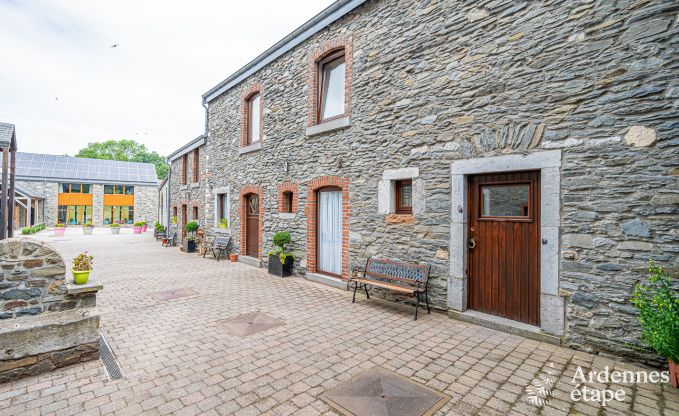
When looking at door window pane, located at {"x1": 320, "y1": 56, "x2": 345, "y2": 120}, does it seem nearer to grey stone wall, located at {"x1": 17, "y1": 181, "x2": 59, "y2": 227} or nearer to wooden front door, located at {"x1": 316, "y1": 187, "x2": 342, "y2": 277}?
wooden front door, located at {"x1": 316, "y1": 187, "x2": 342, "y2": 277}

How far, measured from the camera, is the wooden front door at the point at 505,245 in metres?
4.24

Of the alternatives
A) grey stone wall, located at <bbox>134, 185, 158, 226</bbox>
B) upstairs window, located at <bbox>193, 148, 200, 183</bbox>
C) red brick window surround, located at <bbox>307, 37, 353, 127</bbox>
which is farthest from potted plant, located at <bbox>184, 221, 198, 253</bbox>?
grey stone wall, located at <bbox>134, 185, 158, 226</bbox>

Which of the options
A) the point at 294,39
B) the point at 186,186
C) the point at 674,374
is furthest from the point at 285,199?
the point at 186,186

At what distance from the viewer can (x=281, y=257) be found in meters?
7.75

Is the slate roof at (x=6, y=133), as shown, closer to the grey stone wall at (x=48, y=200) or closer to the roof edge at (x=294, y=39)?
the roof edge at (x=294, y=39)

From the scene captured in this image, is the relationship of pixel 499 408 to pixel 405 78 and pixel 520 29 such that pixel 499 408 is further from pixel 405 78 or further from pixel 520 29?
pixel 405 78

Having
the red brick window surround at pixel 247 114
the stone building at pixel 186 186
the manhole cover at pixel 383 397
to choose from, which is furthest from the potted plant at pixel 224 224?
the manhole cover at pixel 383 397

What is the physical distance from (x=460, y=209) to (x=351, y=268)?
259 centimetres

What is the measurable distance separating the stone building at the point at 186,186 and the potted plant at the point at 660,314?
12552mm

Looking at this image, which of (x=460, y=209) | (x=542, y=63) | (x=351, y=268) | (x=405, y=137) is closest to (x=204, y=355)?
(x=351, y=268)

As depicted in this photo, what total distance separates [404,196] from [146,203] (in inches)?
1318

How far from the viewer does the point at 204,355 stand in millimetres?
3598

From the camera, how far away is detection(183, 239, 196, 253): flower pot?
12938mm

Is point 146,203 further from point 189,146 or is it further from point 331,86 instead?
point 331,86
